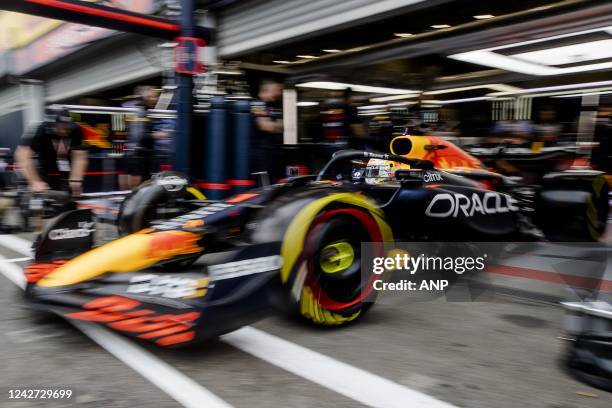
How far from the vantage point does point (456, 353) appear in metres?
2.84

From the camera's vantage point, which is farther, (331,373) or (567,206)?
(567,206)

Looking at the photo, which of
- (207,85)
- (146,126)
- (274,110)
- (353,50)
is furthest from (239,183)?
(353,50)

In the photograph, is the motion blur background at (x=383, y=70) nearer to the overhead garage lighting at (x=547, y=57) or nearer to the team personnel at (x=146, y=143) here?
the overhead garage lighting at (x=547, y=57)

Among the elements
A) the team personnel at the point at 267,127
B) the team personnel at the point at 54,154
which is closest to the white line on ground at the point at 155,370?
the team personnel at the point at 267,127

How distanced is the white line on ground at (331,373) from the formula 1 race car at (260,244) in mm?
252

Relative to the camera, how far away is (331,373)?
2.55 metres

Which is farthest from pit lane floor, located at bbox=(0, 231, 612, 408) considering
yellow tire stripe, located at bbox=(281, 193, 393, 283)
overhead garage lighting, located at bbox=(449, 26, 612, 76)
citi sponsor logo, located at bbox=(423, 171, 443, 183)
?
overhead garage lighting, located at bbox=(449, 26, 612, 76)

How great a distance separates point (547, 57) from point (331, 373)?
8088 mm

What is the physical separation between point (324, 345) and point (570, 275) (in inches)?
81.7

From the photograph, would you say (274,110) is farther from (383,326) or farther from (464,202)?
(383,326)

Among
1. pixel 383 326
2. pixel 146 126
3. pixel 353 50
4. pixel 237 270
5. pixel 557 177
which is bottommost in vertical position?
pixel 383 326

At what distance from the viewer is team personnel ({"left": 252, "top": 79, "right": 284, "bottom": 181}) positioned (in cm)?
641

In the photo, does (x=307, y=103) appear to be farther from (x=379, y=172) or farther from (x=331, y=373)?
(x=331, y=373)

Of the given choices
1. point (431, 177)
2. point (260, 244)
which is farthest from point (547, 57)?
point (260, 244)
